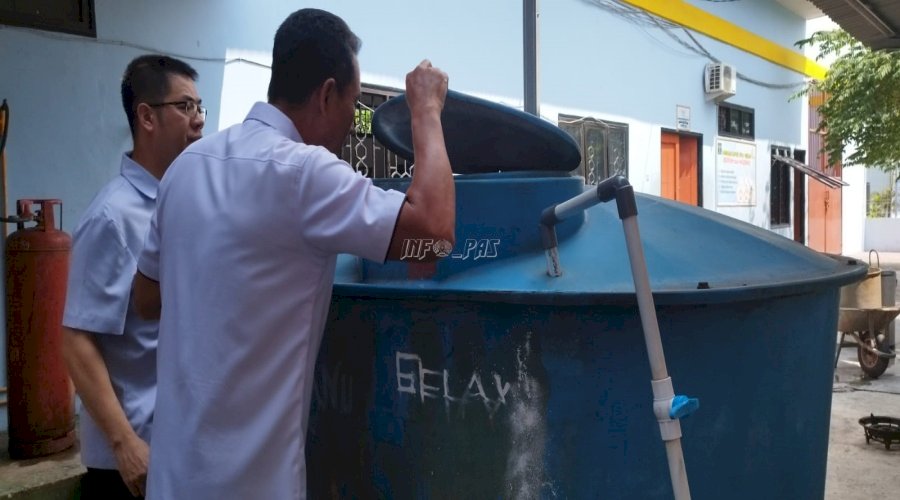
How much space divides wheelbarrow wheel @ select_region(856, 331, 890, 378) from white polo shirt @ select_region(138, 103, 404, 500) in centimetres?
556

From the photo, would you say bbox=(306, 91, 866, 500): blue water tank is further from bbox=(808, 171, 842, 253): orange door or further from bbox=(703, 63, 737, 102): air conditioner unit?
bbox=(808, 171, 842, 253): orange door

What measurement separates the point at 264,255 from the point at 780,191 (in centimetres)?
1306

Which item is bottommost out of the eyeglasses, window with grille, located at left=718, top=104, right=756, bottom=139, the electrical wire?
the eyeglasses

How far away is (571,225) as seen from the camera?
1.85 m

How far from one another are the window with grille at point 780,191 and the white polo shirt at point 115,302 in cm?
1216

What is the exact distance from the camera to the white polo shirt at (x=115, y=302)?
63.7 inches

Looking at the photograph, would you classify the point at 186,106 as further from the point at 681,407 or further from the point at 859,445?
the point at 859,445

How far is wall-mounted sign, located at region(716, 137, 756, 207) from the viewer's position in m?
10.6

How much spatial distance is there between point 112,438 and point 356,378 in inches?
21.1

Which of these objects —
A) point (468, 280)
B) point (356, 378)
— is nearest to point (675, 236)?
point (468, 280)

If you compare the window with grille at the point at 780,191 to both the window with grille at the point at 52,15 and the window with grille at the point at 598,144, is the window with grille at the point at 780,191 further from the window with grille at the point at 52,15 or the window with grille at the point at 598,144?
the window with grille at the point at 52,15

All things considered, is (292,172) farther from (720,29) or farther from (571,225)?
(720,29)

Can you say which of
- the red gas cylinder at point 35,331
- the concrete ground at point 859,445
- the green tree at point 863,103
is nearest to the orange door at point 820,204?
the green tree at point 863,103

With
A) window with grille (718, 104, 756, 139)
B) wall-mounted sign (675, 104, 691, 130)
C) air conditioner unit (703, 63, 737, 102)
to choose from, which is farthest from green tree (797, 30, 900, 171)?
wall-mounted sign (675, 104, 691, 130)
